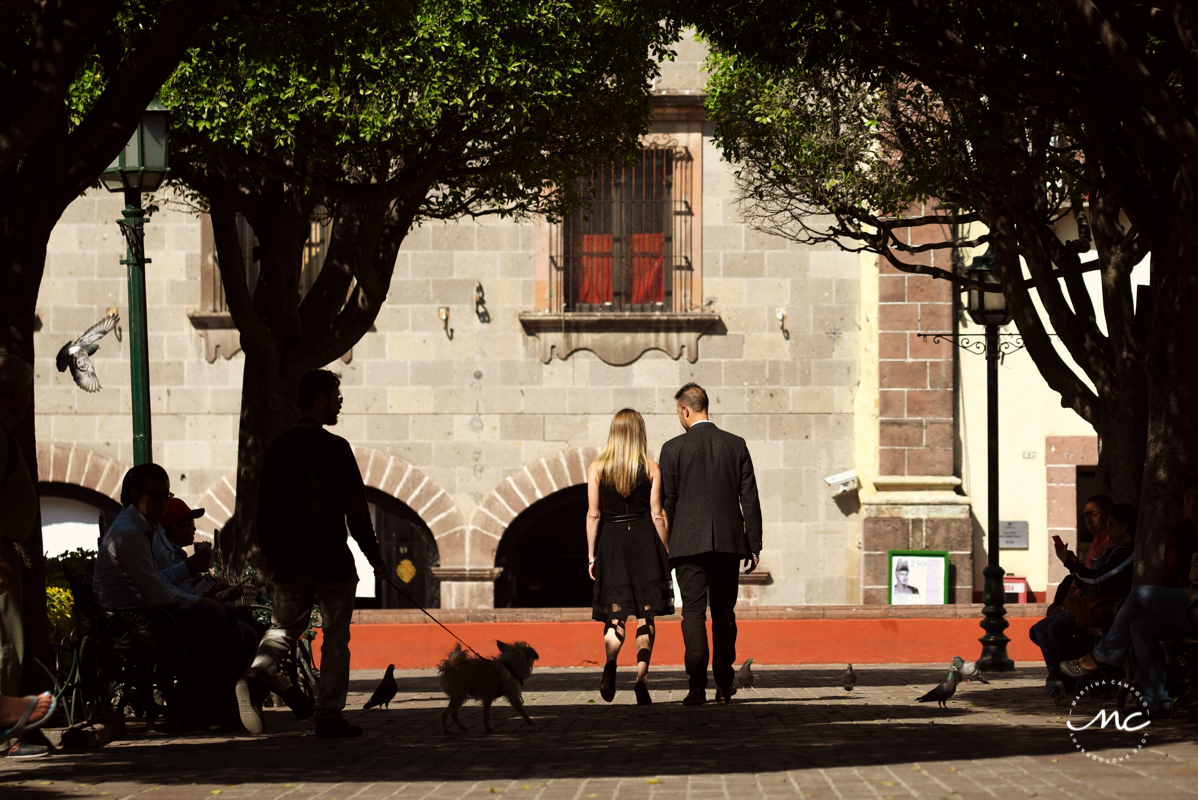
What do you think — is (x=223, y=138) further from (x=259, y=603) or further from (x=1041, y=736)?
(x=1041, y=736)

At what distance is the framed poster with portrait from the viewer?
64.4ft

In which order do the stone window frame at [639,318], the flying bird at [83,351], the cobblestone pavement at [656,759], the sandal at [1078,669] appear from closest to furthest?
the cobblestone pavement at [656,759], the sandal at [1078,669], the flying bird at [83,351], the stone window frame at [639,318]

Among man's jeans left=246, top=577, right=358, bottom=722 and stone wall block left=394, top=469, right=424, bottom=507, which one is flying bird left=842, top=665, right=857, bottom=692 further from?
stone wall block left=394, top=469, right=424, bottom=507

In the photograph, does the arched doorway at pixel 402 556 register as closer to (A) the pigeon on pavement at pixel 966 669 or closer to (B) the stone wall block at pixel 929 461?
(B) the stone wall block at pixel 929 461

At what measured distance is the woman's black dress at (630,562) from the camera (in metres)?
9.89

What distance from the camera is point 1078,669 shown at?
29.6 feet

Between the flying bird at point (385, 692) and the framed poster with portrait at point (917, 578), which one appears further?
the framed poster with portrait at point (917, 578)

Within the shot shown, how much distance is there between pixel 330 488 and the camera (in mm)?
7984

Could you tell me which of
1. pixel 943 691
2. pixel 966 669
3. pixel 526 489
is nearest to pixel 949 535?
pixel 526 489

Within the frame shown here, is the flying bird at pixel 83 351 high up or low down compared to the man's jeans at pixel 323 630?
up

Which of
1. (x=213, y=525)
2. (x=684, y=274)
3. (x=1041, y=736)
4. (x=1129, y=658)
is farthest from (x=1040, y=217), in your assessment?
(x=213, y=525)

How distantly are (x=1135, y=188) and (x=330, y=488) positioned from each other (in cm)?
519

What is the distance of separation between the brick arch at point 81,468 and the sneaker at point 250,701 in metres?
13.1

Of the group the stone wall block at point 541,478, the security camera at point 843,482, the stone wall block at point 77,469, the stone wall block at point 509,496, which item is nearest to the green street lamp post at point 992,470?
the security camera at point 843,482
